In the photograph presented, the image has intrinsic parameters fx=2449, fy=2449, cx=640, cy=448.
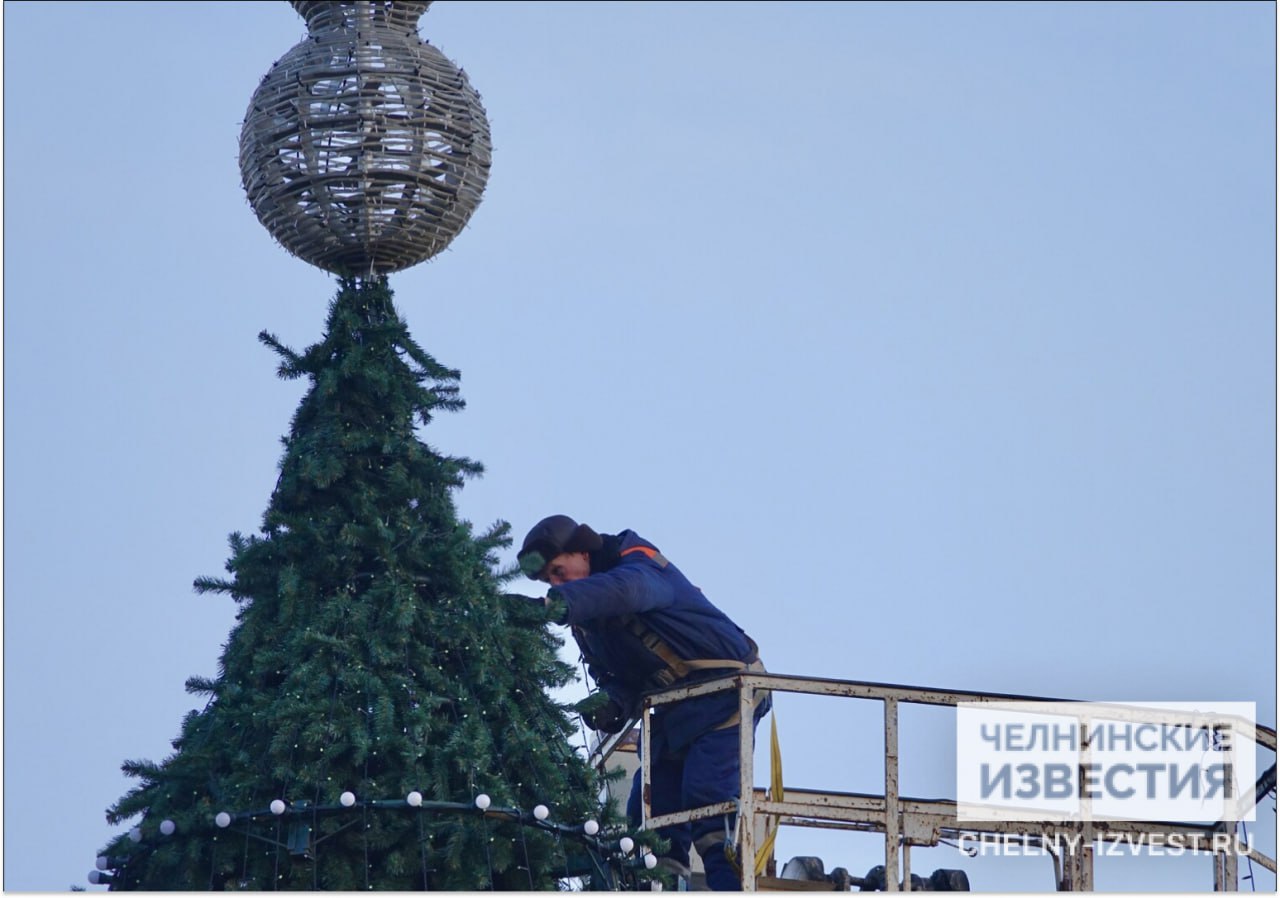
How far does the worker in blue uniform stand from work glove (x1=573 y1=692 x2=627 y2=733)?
0.5 inches

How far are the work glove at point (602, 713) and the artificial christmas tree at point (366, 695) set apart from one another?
18cm

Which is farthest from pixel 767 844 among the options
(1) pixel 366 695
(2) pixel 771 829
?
(1) pixel 366 695

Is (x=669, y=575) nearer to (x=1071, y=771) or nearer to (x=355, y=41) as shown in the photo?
(x=1071, y=771)

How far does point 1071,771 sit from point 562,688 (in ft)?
8.58

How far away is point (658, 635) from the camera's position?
12758 millimetres

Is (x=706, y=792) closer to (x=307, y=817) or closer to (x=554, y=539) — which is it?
(x=554, y=539)

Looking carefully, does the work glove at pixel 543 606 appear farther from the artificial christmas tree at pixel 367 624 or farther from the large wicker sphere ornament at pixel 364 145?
the large wicker sphere ornament at pixel 364 145

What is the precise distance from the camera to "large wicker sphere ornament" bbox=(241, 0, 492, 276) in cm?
1152

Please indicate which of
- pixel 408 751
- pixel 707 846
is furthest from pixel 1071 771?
pixel 408 751

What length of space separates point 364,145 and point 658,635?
3.05 m

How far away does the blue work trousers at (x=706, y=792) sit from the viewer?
40.5ft

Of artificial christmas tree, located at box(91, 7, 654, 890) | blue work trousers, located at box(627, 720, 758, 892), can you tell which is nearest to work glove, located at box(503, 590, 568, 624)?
artificial christmas tree, located at box(91, 7, 654, 890)

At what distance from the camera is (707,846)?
12391 mm

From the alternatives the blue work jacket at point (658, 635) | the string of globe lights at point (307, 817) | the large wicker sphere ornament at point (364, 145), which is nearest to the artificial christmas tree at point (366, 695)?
the string of globe lights at point (307, 817)
